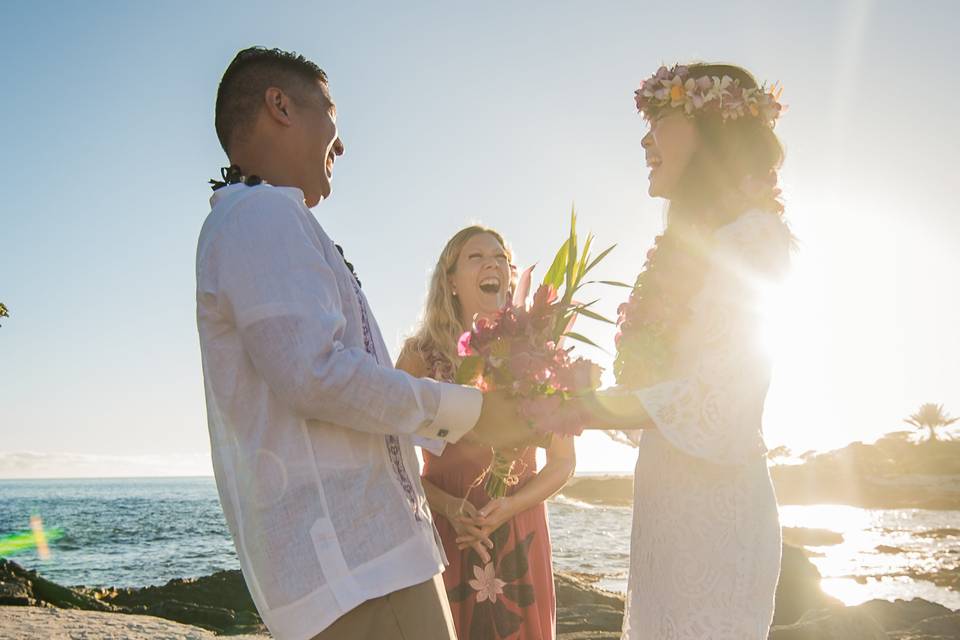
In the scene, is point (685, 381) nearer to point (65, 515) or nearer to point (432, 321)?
point (432, 321)

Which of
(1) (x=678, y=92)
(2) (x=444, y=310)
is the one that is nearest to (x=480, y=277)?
(2) (x=444, y=310)

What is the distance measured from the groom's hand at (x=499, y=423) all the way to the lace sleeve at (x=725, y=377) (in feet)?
1.35

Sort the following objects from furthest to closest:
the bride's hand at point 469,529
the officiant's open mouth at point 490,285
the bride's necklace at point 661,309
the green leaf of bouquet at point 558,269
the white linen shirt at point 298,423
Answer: the officiant's open mouth at point 490,285 → the bride's hand at point 469,529 → the green leaf of bouquet at point 558,269 → the bride's necklace at point 661,309 → the white linen shirt at point 298,423

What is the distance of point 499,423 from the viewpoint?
85.5 inches

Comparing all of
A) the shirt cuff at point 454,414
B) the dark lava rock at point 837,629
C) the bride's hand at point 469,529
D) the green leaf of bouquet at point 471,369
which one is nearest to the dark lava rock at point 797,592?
the dark lava rock at point 837,629

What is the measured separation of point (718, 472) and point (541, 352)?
0.70 metres

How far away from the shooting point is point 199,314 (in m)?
1.85

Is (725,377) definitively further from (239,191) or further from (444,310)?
(444,310)

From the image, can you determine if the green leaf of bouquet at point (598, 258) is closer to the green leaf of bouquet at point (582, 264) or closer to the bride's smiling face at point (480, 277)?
the green leaf of bouquet at point (582, 264)

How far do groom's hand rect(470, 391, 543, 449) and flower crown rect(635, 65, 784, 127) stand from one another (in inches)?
54.9

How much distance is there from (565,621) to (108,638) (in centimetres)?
452

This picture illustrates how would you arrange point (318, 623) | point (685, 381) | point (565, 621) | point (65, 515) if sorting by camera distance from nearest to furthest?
point (318, 623)
point (685, 381)
point (565, 621)
point (65, 515)

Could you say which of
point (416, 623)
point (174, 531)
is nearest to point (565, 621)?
point (416, 623)

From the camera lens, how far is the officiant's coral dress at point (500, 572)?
11.4 ft
